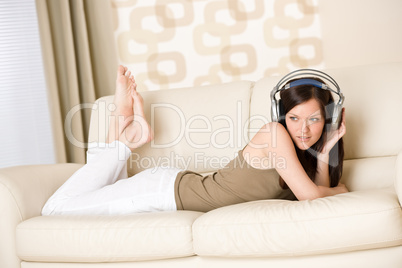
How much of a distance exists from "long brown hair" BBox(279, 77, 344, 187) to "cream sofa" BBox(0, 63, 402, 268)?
136mm

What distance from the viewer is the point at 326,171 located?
6.30 feet

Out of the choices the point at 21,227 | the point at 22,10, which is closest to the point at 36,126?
the point at 22,10

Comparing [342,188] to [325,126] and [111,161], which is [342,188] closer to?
[325,126]

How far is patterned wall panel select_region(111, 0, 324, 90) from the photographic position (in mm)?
3689

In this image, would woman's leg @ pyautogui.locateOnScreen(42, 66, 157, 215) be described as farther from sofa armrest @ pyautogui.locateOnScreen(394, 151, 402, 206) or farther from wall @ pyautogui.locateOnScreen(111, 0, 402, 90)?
wall @ pyautogui.locateOnScreen(111, 0, 402, 90)

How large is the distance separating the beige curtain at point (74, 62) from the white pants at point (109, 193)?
1543 mm

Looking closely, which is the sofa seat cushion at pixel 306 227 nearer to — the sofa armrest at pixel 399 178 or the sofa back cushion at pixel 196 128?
the sofa armrest at pixel 399 178

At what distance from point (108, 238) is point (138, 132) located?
2.32 ft

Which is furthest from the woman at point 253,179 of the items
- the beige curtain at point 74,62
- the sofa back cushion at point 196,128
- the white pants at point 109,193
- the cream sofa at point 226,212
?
the beige curtain at point 74,62

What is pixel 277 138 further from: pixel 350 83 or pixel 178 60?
pixel 178 60

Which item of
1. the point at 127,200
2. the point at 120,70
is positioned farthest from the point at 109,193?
the point at 120,70

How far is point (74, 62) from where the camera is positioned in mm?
3570

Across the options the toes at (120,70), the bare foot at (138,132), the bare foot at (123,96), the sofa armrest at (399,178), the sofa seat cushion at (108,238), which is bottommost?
the sofa seat cushion at (108,238)

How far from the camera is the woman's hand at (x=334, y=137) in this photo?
6.15 feet
